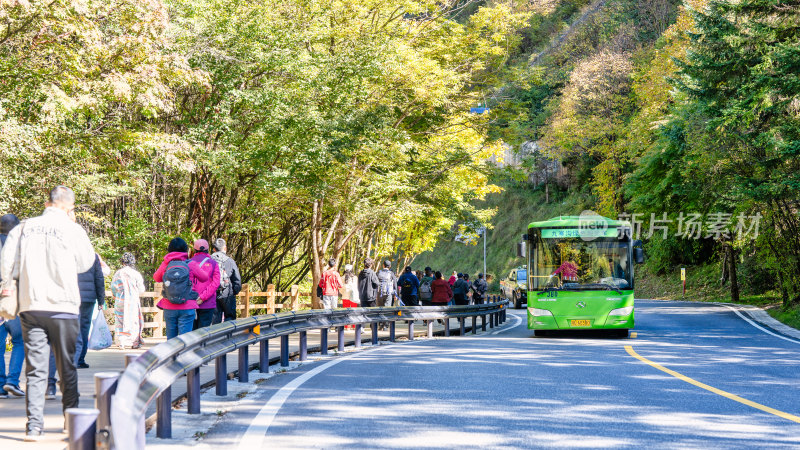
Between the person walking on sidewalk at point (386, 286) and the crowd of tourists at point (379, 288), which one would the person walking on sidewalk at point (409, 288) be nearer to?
the crowd of tourists at point (379, 288)

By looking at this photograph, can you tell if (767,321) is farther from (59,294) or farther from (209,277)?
(59,294)

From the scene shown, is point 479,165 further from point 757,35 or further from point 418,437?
point 418,437

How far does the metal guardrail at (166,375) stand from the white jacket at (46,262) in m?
0.92

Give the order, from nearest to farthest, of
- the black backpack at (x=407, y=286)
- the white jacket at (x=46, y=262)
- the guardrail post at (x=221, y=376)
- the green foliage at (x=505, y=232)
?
the white jacket at (x=46, y=262) < the guardrail post at (x=221, y=376) < the black backpack at (x=407, y=286) < the green foliage at (x=505, y=232)

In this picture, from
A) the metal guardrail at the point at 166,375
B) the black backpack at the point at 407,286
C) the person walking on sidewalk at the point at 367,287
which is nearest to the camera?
the metal guardrail at the point at 166,375

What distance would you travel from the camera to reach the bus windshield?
1903 centimetres

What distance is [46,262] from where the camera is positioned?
21.0 feet

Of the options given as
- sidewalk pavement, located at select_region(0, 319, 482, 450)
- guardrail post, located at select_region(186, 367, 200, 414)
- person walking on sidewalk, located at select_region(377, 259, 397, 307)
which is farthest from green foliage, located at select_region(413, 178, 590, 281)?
guardrail post, located at select_region(186, 367, 200, 414)

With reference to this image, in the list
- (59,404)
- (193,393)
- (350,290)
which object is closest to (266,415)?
(193,393)

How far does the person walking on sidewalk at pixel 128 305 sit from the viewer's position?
1495 centimetres

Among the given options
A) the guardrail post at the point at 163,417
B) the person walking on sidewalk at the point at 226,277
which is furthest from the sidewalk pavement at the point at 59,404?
the person walking on sidewalk at the point at 226,277

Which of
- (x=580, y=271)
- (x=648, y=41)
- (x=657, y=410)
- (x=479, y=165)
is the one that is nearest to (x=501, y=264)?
(x=648, y=41)

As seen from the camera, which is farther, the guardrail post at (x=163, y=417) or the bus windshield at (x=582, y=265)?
the bus windshield at (x=582, y=265)

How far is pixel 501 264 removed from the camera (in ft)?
257
